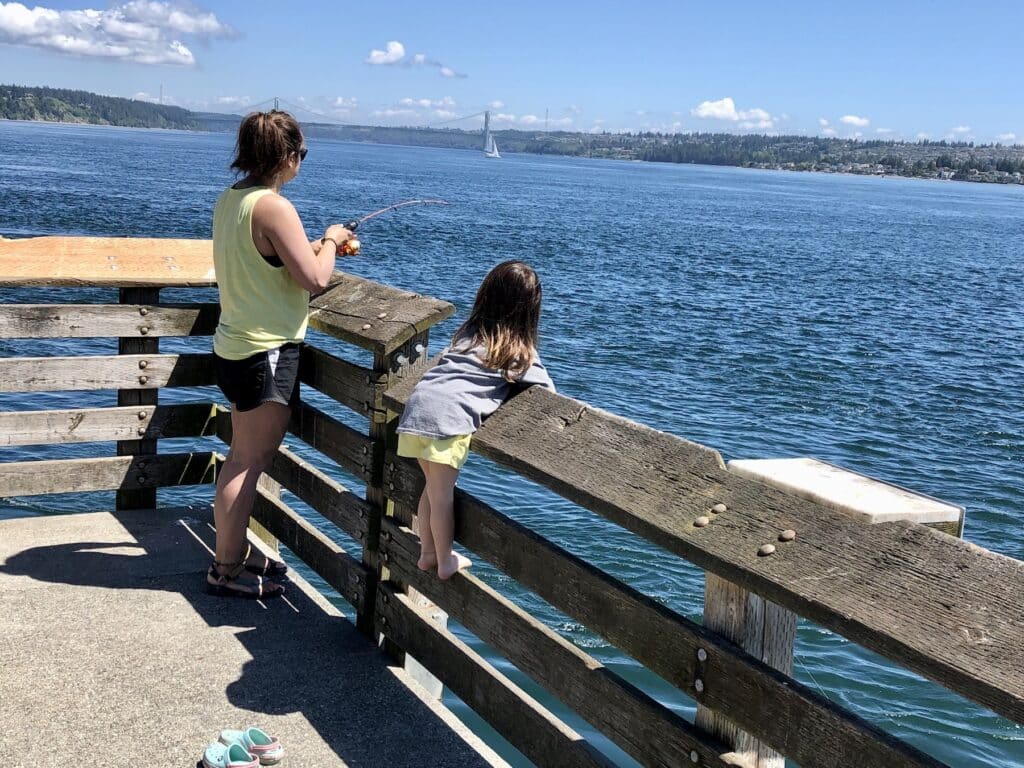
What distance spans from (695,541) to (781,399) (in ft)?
47.2

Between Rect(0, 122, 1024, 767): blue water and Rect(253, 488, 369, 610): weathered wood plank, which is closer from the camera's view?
Rect(253, 488, 369, 610): weathered wood plank

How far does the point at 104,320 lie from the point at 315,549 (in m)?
1.40

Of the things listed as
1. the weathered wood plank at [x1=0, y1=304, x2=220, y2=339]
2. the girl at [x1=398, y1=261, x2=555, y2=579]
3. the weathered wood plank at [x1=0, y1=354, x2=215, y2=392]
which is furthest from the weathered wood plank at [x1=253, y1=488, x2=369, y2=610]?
the girl at [x1=398, y1=261, x2=555, y2=579]

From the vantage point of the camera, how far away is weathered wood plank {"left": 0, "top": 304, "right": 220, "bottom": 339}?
15.4ft

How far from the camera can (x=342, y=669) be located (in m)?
3.79

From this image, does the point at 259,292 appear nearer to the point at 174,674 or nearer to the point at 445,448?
the point at 445,448

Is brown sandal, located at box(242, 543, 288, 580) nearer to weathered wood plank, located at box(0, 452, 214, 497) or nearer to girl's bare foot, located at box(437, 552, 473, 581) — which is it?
weathered wood plank, located at box(0, 452, 214, 497)

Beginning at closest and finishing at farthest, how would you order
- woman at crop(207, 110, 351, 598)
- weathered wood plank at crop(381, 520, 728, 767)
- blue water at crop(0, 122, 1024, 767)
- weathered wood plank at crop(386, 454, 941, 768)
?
weathered wood plank at crop(386, 454, 941, 768), weathered wood plank at crop(381, 520, 728, 767), woman at crop(207, 110, 351, 598), blue water at crop(0, 122, 1024, 767)

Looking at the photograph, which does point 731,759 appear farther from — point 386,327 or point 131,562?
point 131,562

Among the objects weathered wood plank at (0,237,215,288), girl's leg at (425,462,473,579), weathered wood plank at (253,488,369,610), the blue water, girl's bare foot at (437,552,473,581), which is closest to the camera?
girl's leg at (425,462,473,579)

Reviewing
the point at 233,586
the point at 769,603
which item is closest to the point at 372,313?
the point at 233,586

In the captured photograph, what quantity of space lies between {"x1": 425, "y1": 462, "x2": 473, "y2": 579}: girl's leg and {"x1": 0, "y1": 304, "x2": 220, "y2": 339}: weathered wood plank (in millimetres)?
2015

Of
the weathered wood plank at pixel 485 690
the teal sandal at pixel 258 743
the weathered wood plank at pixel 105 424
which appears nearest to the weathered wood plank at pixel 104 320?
the weathered wood plank at pixel 105 424

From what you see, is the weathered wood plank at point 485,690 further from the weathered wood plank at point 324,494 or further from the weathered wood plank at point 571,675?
the weathered wood plank at point 324,494
